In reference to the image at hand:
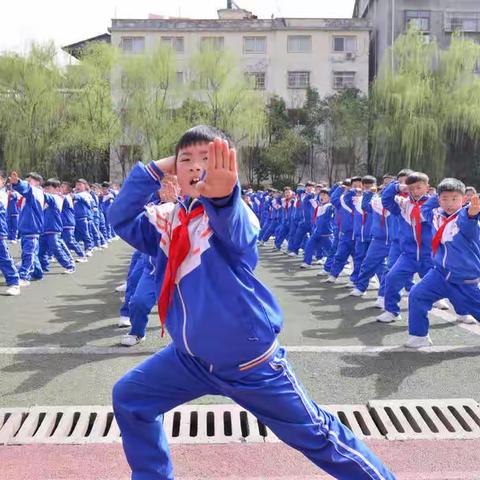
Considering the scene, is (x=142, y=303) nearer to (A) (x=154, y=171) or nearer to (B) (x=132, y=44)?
(A) (x=154, y=171)

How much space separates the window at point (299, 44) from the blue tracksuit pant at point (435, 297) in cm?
3594

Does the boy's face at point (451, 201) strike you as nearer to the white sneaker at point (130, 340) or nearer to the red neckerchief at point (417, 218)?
the red neckerchief at point (417, 218)

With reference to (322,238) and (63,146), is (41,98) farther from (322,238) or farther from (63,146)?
(322,238)

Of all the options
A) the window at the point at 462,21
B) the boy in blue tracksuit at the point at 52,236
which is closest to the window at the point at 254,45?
the window at the point at 462,21

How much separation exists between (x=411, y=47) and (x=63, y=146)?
2032 centimetres

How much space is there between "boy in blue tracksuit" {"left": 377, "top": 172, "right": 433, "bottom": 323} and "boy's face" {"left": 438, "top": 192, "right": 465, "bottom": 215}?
1.06 m

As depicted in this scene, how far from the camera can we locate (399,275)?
7.43 meters

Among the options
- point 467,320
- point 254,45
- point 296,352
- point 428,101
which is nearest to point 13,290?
point 296,352

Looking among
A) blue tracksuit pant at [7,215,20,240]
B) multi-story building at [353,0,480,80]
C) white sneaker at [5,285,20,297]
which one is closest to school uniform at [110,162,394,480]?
white sneaker at [5,285,20,297]

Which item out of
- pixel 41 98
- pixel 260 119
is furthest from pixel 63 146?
pixel 260 119

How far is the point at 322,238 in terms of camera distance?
13.7m

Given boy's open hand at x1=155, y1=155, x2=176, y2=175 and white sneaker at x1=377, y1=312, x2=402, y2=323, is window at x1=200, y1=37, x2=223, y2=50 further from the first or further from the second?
boy's open hand at x1=155, y1=155, x2=176, y2=175

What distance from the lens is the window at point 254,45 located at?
39.8m

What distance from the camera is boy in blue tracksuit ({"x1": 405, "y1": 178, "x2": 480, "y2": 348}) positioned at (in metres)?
5.88
